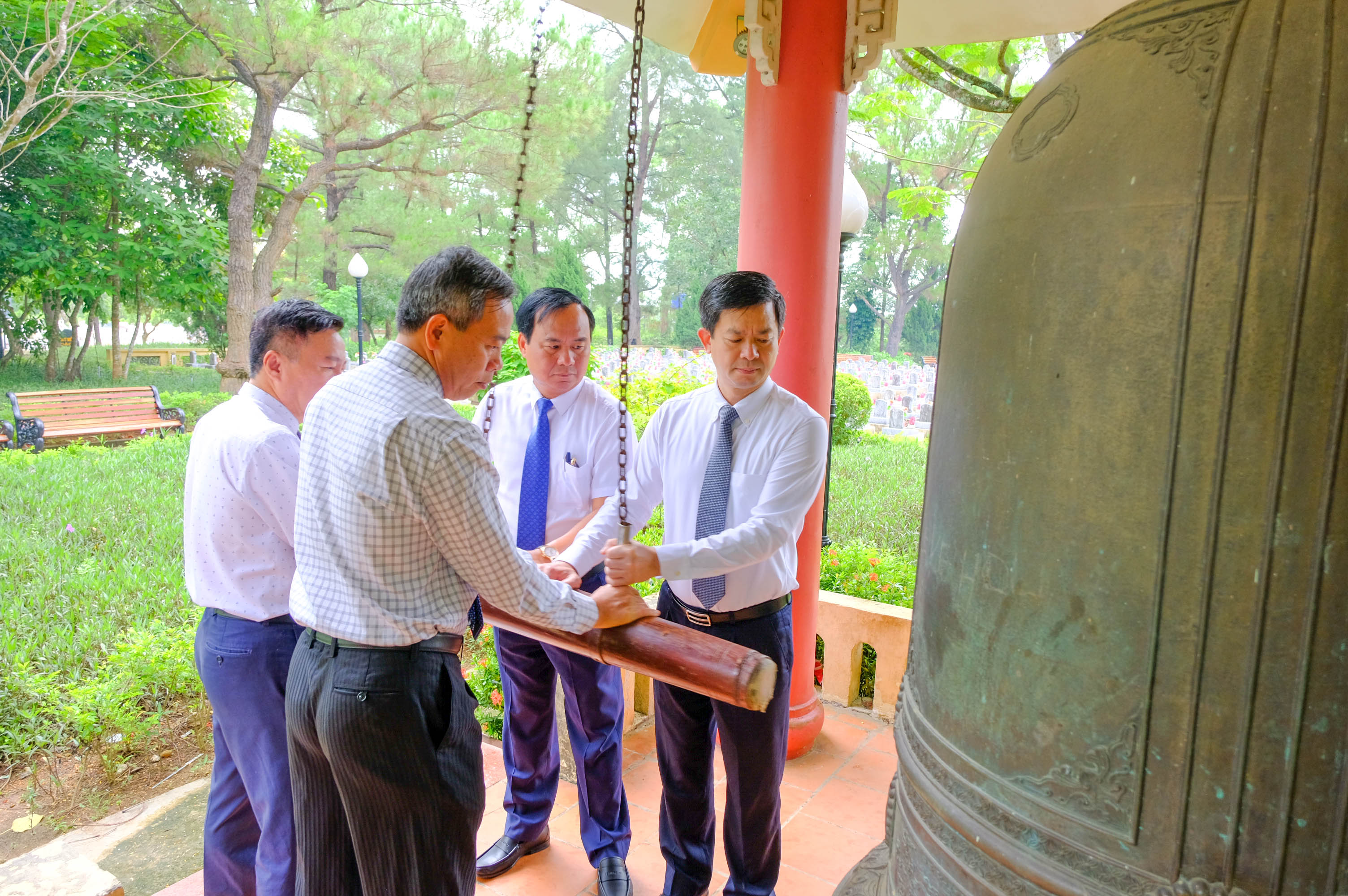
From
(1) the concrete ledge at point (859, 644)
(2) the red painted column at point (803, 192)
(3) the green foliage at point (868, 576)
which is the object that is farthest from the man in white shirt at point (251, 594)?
(3) the green foliage at point (868, 576)

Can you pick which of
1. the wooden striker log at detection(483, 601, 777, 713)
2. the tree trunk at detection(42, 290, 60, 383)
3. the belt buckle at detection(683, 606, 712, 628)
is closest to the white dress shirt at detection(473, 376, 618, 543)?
the belt buckle at detection(683, 606, 712, 628)

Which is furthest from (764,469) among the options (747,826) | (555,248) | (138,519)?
(555,248)

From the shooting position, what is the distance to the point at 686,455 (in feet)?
8.92

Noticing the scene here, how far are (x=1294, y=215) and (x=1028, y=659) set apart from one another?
78 cm

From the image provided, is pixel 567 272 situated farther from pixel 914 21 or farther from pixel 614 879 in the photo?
pixel 614 879

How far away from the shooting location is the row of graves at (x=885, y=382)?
1666 centimetres

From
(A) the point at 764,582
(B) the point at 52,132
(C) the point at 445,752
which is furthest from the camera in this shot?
(B) the point at 52,132

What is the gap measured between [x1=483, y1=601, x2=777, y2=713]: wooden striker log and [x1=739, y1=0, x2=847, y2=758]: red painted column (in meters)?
1.61

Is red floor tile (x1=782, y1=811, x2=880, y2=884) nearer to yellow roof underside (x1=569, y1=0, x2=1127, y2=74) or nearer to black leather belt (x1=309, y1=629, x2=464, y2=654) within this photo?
black leather belt (x1=309, y1=629, x2=464, y2=654)

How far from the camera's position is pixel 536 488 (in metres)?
2.99

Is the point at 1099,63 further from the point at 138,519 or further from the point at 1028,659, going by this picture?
the point at 138,519

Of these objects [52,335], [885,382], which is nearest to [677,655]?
[885,382]

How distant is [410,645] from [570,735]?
4.10 ft

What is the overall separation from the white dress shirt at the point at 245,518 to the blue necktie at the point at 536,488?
81cm
